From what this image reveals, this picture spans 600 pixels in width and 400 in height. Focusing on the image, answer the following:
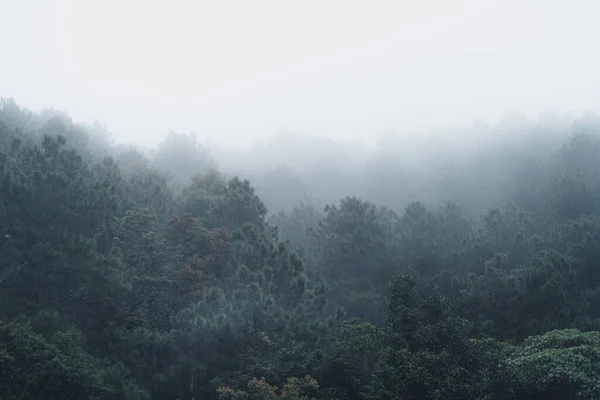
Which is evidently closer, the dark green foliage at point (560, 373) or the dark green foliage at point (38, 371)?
the dark green foliage at point (38, 371)

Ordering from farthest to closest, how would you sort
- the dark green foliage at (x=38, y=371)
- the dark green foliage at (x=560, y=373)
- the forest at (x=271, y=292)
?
the forest at (x=271, y=292) → the dark green foliage at (x=560, y=373) → the dark green foliage at (x=38, y=371)

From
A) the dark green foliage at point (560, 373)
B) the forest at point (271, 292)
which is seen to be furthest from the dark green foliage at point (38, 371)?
the dark green foliage at point (560, 373)

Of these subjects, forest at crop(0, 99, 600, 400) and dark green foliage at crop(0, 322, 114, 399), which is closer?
dark green foliage at crop(0, 322, 114, 399)

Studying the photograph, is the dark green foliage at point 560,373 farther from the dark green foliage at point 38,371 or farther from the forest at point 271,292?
the dark green foliage at point 38,371

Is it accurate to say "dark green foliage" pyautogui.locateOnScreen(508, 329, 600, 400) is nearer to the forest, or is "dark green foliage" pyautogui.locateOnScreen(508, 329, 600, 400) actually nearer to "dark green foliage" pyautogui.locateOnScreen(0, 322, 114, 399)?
the forest

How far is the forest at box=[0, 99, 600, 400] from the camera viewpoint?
12305 mm

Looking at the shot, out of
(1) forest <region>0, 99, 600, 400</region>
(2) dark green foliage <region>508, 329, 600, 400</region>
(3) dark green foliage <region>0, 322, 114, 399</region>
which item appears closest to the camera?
(3) dark green foliage <region>0, 322, 114, 399</region>

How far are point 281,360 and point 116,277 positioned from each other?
6192 mm

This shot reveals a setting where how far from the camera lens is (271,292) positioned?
18234mm

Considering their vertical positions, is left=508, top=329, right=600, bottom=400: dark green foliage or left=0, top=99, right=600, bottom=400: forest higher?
left=0, top=99, right=600, bottom=400: forest

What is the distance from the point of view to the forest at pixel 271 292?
12305 mm

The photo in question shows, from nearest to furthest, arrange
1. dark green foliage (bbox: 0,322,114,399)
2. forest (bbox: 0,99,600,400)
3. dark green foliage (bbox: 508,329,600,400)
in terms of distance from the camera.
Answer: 1. dark green foliage (bbox: 0,322,114,399)
2. dark green foliage (bbox: 508,329,600,400)
3. forest (bbox: 0,99,600,400)

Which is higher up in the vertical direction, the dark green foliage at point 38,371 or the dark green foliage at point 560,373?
the dark green foliage at point 38,371

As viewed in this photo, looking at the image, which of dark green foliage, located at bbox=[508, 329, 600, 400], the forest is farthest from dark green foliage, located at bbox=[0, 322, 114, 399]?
dark green foliage, located at bbox=[508, 329, 600, 400]
